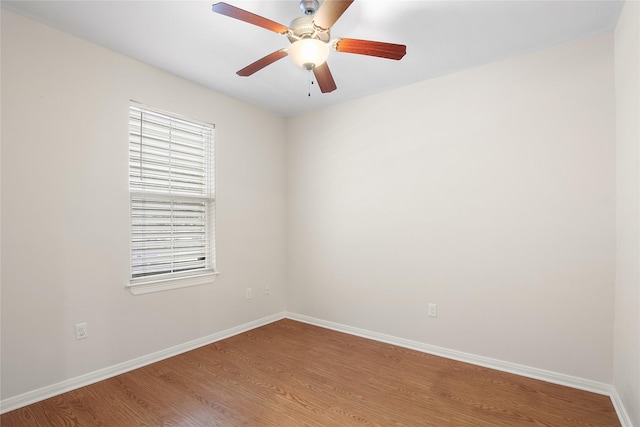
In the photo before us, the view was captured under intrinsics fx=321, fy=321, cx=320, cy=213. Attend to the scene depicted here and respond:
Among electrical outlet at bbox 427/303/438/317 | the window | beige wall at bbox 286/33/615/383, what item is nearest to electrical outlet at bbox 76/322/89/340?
the window

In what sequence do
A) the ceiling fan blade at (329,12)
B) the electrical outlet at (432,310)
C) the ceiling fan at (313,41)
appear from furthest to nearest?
the electrical outlet at (432,310) < the ceiling fan at (313,41) < the ceiling fan blade at (329,12)

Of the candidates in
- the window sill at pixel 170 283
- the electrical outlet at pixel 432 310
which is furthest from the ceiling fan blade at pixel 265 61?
the electrical outlet at pixel 432 310

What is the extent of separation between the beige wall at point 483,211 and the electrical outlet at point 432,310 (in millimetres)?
55

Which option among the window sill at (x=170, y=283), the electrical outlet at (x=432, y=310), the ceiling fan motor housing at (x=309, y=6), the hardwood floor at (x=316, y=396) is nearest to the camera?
the ceiling fan motor housing at (x=309, y=6)

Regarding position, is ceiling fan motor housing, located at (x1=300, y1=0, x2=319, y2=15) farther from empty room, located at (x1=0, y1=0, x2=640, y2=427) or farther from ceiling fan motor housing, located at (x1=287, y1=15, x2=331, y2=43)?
ceiling fan motor housing, located at (x1=287, y1=15, x2=331, y2=43)

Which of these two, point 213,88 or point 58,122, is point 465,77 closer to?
point 213,88

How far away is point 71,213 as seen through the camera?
231 cm

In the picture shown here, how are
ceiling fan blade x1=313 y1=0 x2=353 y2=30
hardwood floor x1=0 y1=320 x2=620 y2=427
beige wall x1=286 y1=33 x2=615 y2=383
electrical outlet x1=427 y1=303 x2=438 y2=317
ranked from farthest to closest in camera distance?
1. electrical outlet x1=427 y1=303 x2=438 y2=317
2. beige wall x1=286 y1=33 x2=615 y2=383
3. hardwood floor x1=0 y1=320 x2=620 y2=427
4. ceiling fan blade x1=313 y1=0 x2=353 y2=30

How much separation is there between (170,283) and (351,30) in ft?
8.37

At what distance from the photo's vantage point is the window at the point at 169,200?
106 inches

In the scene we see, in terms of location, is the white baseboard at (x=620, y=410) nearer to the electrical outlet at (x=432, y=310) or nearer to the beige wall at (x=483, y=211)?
the beige wall at (x=483, y=211)

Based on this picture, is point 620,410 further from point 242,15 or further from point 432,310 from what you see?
point 242,15

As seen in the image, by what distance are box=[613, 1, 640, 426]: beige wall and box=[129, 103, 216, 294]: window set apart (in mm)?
3186

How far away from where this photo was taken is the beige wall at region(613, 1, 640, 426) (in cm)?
173
